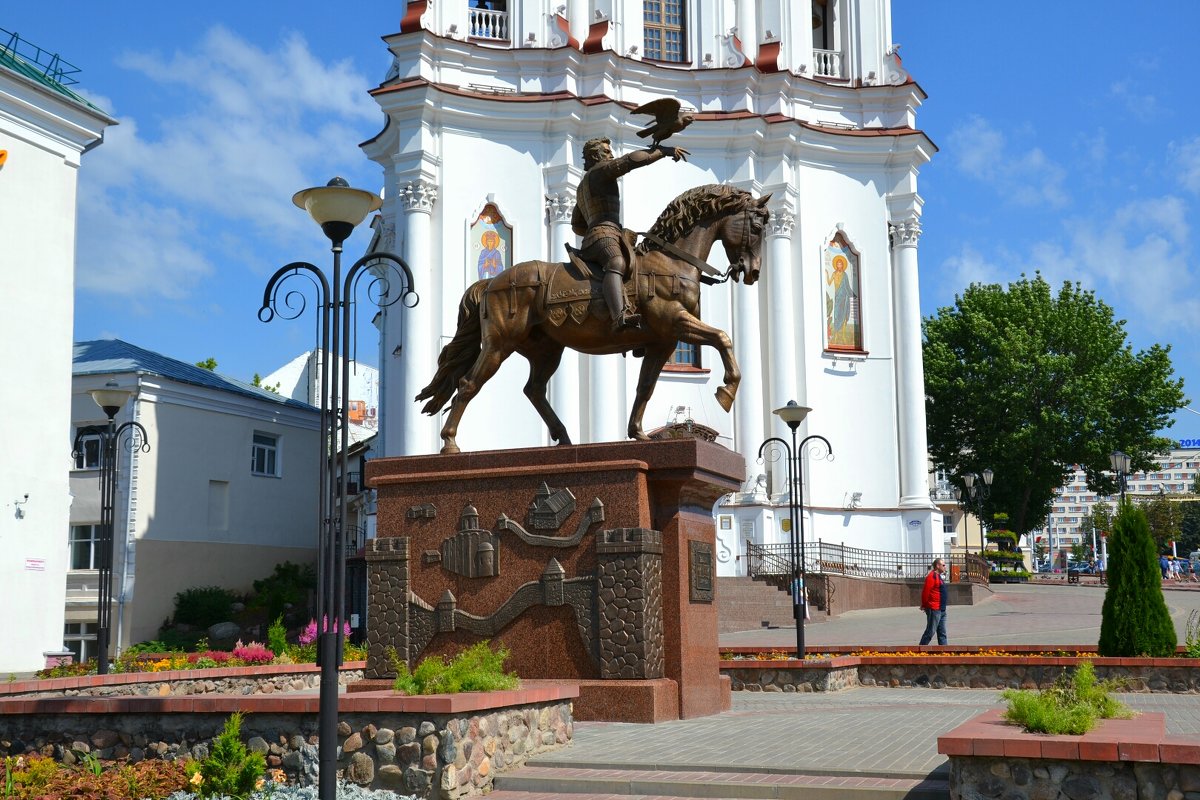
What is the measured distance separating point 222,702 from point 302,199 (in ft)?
13.2

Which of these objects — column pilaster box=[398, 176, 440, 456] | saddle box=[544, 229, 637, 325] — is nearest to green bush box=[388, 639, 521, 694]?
saddle box=[544, 229, 637, 325]

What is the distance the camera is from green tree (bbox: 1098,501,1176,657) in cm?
1770

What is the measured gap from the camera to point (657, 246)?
47.6ft

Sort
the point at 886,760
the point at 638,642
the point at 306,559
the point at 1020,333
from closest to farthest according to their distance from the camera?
the point at 886,760 → the point at 638,642 → the point at 306,559 → the point at 1020,333

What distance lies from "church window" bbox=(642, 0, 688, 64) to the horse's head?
29.9 meters

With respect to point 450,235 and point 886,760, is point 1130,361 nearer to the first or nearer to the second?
point 450,235

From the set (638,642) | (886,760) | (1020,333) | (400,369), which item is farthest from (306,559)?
(886,760)

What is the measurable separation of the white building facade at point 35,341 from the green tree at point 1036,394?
120 feet

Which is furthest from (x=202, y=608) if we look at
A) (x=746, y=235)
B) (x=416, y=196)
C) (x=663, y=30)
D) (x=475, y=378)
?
(x=746, y=235)

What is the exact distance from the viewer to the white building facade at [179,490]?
3806 centimetres

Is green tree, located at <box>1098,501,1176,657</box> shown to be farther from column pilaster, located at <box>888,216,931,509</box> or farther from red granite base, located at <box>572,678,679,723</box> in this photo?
column pilaster, located at <box>888,216,931,509</box>

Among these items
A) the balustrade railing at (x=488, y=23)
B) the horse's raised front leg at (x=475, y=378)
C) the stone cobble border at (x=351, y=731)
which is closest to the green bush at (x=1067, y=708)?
the stone cobble border at (x=351, y=731)

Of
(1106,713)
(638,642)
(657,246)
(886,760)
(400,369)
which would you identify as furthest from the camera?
(400,369)

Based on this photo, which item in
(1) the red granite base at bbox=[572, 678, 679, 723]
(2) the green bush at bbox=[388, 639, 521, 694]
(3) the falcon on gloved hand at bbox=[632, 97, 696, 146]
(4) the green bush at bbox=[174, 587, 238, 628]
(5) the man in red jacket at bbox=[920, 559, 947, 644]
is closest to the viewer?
(2) the green bush at bbox=[388, 639, 521, 694]
